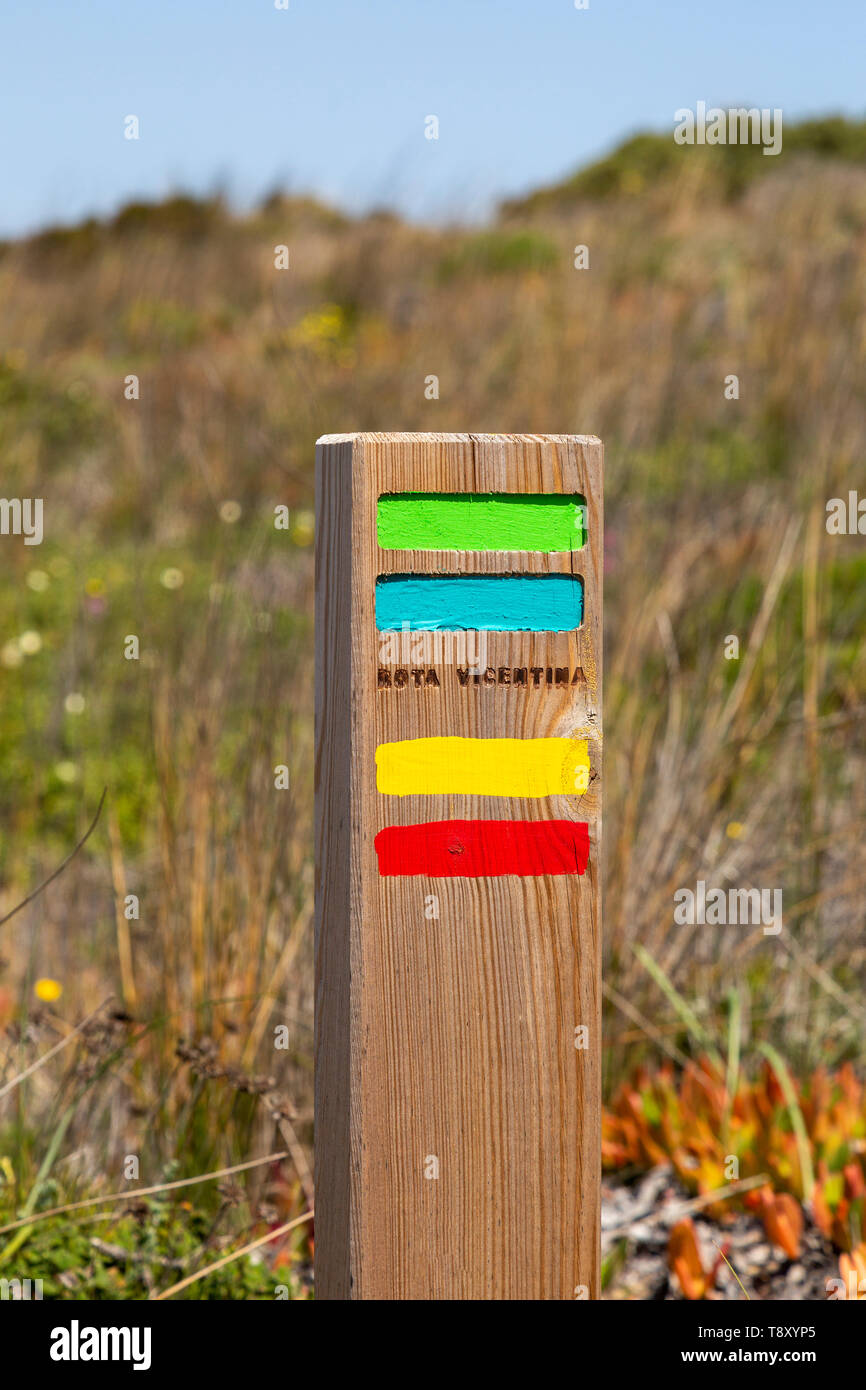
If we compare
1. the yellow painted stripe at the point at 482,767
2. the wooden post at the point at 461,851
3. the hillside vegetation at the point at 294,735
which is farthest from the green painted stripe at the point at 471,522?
the hillside vegetation at the point at 294,735

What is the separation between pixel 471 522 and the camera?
3.63 feet

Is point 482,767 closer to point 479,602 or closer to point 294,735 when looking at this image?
point 479,602

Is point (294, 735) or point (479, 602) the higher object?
point (479, 602)

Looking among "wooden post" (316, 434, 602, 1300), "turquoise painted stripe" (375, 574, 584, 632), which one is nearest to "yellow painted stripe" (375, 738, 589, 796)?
"wooden post" (316, 434, 602, 1300)

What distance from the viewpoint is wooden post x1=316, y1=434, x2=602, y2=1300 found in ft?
3.62

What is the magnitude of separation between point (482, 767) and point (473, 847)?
0.24 feet

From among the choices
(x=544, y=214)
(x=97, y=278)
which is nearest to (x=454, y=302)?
(x=97, y=278)

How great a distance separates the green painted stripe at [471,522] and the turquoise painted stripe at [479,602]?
0.03 meters

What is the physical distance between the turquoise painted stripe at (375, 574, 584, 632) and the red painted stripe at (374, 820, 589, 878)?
18cm

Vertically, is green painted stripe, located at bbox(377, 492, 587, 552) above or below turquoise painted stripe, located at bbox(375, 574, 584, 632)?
above

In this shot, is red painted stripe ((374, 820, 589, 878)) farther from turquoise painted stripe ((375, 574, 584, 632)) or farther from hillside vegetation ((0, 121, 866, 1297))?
hillside vegetation ((0, 121, 866, 1297))

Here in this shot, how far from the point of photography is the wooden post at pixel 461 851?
1104 mm

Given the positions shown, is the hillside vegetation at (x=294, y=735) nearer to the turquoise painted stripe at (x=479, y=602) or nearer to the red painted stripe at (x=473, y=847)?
the red painted stripe at (x=473, y=847)

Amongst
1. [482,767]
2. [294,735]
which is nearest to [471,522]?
[482,767]
